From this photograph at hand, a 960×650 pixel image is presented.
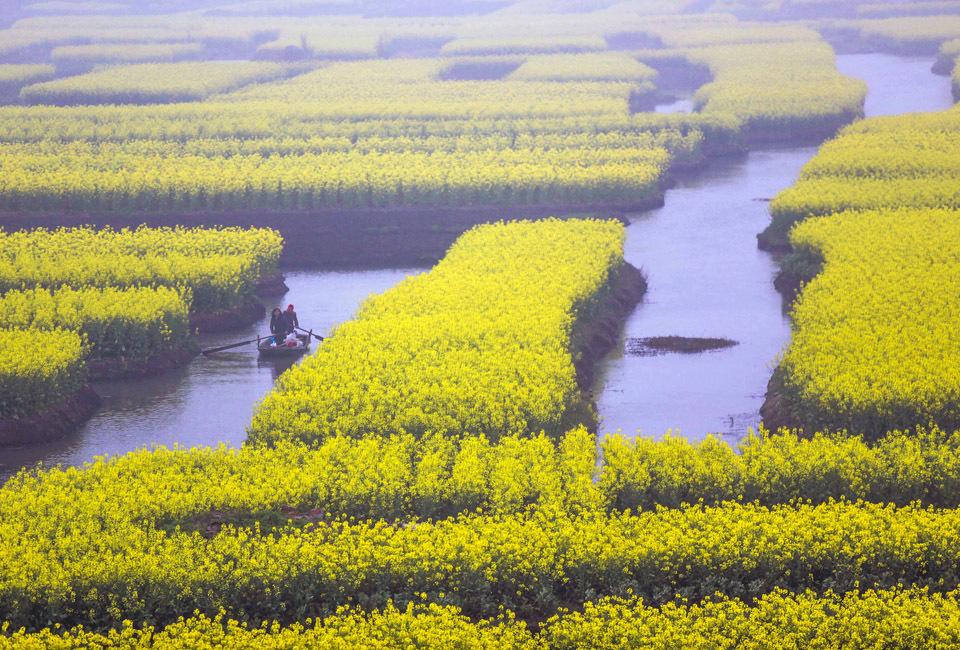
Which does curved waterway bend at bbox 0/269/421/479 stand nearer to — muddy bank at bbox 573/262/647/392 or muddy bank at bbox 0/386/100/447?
muddy bank at bbox 0/386/100/447

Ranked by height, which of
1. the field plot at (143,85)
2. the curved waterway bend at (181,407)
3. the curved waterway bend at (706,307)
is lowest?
the curved waterway bend at (706,307)

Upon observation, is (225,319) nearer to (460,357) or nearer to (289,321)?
(289,321)

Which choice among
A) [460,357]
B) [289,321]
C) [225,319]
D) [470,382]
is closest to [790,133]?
[225,319]

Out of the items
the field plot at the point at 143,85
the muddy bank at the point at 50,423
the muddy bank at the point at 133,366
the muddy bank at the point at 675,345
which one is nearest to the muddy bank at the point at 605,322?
the muddy bank at the point at 675,345

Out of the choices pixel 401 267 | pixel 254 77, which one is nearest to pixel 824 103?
pixel 401 267

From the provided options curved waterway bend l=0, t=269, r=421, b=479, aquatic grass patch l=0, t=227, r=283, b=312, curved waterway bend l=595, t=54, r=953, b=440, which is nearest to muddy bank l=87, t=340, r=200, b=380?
curved waterway bend l=0, t=269, r=421, b=479

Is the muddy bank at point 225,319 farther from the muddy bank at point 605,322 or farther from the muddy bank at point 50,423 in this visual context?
the muddy bank at point 605,322
